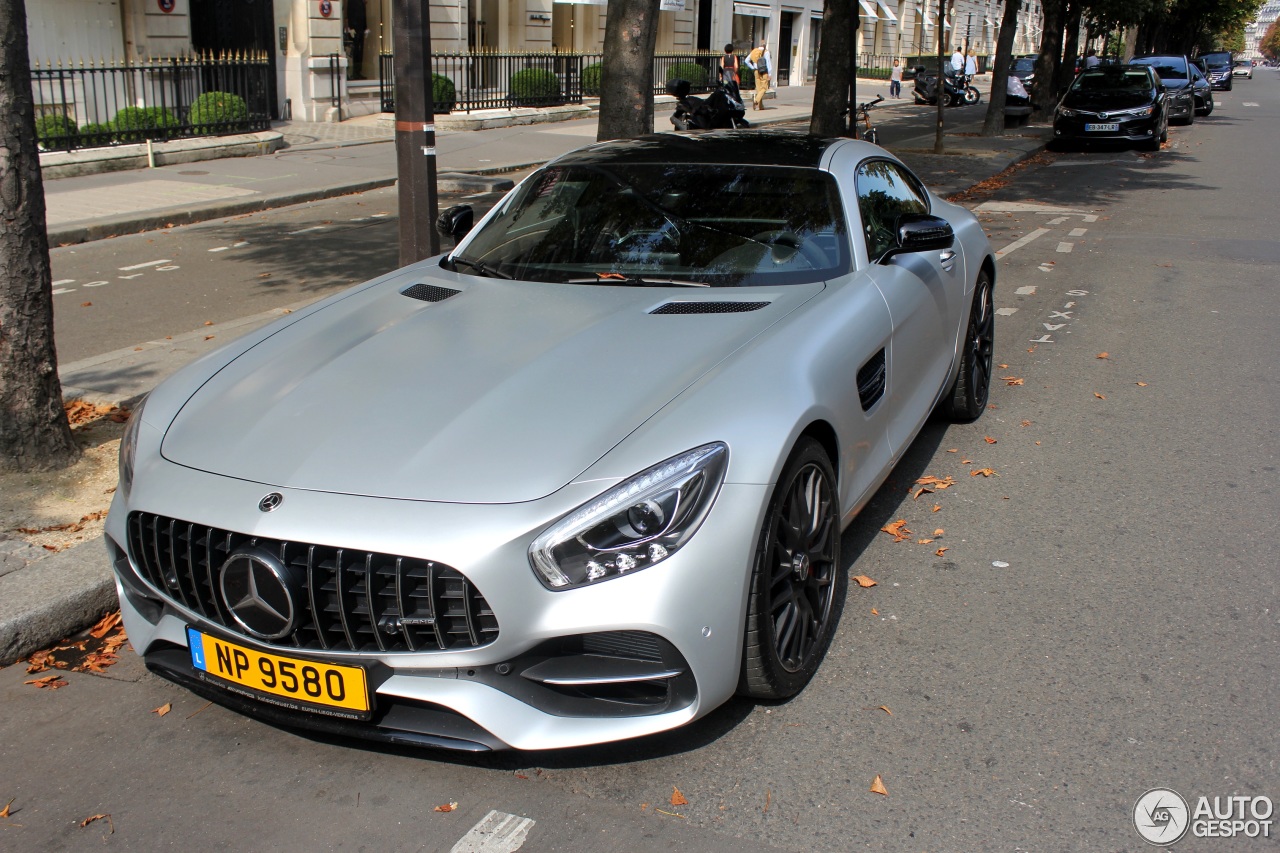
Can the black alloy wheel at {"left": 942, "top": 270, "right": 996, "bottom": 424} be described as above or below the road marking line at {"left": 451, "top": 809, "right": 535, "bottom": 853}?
above

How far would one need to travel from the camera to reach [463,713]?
2.74 metres

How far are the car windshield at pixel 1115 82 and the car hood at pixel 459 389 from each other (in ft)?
71.1

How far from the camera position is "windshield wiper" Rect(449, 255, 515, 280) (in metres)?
4.37

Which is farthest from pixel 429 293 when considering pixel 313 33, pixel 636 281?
pixel 313 33

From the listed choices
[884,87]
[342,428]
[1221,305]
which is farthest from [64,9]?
[884,87]

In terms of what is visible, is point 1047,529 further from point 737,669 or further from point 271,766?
point 271,766

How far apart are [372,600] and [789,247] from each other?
Result: 2185 millimetres

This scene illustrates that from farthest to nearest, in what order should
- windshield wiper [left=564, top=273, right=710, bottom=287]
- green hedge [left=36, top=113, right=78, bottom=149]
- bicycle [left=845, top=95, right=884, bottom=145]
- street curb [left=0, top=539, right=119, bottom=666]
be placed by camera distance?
1. green hedge [left=36, top=113, right=78, bottom=149]
2. bicycle [left=845, top=95, right=884, bottom=145]
3. windshield wiper [left=564, top=273, right=710, bottom=287]
4. street curb [left=0, top=539, right=119, bottom=666]

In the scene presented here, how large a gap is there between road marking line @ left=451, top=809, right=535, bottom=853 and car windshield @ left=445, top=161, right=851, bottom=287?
1969mm

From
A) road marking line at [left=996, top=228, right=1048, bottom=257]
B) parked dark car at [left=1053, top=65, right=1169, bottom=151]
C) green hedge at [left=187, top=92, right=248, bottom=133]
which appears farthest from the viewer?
parked dark car at [left=1053, top=65, right=1169, bottom=151]

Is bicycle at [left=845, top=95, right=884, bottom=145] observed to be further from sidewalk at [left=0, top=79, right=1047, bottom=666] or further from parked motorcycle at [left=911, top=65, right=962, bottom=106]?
parked motorcycle at [left=911, top=65, right=962, bottom=106]

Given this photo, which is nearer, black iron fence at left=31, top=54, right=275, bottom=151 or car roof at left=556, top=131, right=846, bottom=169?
car roof at left=556, top=131, right=846, bottom=169

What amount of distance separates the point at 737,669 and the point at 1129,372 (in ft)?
16.1

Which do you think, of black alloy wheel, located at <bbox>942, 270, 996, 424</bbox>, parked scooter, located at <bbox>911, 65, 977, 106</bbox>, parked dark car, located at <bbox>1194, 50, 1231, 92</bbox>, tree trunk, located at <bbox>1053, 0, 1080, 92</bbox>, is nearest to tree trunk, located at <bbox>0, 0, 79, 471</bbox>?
black alloy wheel, located at <bbox>942, 270, 996, 424</bbox>
